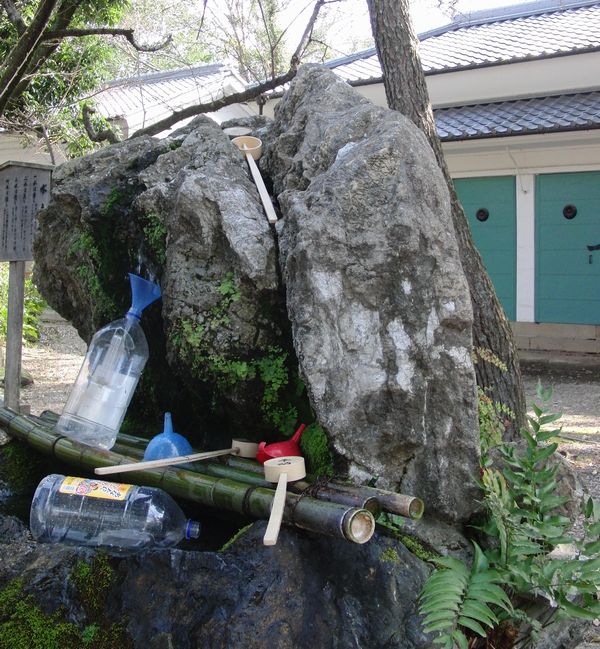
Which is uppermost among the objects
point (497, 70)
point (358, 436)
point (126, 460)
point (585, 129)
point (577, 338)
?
point (497, 70)

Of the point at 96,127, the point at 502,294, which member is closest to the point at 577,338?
the point at 502,294

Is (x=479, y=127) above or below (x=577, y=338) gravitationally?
above

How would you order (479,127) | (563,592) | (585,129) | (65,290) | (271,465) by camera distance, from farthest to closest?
(479,127)
(585,129)
(65,290)
(271,465)
(563,592)

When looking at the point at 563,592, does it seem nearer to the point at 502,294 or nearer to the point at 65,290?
the point at 65,290

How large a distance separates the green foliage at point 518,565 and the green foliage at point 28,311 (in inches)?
367

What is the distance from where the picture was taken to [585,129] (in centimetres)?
965

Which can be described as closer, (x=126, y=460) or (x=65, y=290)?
(x=126, y=460)

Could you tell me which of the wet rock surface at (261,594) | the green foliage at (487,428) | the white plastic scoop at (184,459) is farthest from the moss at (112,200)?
the green foliage at (487,428)

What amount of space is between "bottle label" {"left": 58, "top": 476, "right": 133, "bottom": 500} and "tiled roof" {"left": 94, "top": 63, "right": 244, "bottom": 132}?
12314mm

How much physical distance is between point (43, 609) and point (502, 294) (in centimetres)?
958

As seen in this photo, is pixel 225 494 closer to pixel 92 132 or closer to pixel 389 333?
pixel 389 333

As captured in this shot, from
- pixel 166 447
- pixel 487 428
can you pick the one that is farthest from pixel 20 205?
pixel 487 428

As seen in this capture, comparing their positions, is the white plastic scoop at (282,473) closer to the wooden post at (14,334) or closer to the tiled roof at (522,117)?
the wooden post at (14,334)

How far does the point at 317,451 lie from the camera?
3.33m
